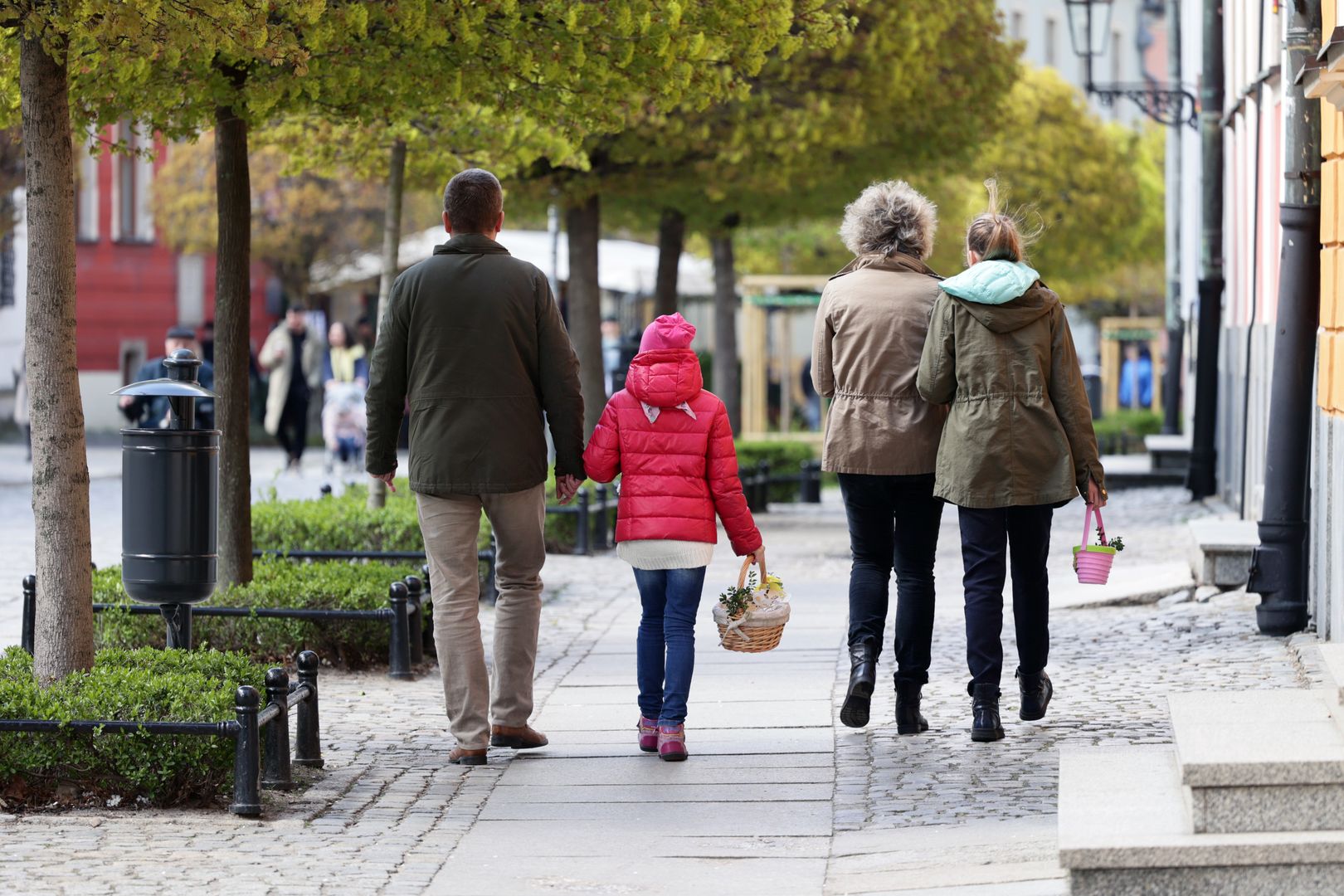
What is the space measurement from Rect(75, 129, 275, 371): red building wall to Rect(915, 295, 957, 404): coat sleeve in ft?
106

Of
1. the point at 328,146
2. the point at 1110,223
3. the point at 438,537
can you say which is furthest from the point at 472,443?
the point at 1110,223

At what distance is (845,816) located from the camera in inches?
241

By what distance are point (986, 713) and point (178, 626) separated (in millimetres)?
2940

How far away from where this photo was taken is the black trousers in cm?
2345

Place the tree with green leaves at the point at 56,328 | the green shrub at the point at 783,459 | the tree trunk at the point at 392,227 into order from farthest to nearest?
the green shrub at the point at 783,459, the tree trunk at the point at 392,227, the tree with green leaves at the point at 56,328

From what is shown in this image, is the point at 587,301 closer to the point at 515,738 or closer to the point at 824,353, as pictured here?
the point at 824,353

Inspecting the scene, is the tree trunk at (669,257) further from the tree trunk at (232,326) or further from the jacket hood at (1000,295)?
the jacket hood at (1000,295)

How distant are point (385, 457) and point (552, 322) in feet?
2.37

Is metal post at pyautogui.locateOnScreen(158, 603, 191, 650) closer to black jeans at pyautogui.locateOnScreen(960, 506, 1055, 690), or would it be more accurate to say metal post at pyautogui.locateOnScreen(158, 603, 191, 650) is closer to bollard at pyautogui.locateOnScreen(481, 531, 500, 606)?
black jeans at pyautogui.locateOnScreen(960, 506, 1055, 690)

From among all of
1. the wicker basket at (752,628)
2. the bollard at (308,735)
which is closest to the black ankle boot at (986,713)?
the wicker basket at (752,628)

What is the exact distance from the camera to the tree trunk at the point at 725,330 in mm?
24047

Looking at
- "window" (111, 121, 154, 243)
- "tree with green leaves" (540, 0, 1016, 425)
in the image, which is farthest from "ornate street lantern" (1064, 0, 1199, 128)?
"window" (111, 121, 154, 243)

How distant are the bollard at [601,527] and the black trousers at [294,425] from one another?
8776mm

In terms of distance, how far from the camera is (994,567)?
7.11 m
